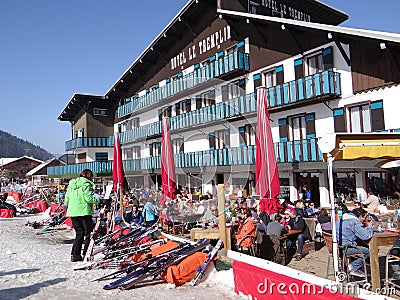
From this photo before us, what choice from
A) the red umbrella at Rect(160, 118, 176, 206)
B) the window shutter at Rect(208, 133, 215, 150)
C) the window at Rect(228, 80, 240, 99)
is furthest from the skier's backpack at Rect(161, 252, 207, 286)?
the window at Rect(228, 80, 240, 99)

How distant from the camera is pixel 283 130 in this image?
18562 millimetres

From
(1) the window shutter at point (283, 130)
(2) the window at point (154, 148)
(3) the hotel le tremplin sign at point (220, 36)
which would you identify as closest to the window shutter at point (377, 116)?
(1) the window shutter at point (283, 130)

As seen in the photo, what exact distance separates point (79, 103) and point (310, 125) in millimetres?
27796

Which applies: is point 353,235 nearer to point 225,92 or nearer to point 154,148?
point 225,92

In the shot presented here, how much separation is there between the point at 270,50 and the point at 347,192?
26.9 feet

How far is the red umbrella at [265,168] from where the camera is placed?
7.98m

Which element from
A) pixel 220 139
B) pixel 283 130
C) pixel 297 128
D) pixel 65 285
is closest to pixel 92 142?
pixel 220 139

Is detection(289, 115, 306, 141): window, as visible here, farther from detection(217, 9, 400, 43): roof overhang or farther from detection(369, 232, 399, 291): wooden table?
detection(369, 232, 399, 291): wooden table

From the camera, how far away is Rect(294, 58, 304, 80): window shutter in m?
17.5

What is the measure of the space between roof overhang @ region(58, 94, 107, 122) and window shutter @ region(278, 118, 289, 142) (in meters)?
23.1

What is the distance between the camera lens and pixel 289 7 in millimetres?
24750

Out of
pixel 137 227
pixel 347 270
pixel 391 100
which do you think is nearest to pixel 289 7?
pixel 391 100

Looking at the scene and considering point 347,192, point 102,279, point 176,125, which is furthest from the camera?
point 176,125

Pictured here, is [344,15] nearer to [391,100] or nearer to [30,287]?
[391,100]
